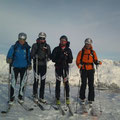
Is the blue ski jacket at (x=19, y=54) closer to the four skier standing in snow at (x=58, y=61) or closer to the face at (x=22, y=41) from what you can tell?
the four skier standing in snow at (x=58, y=61)

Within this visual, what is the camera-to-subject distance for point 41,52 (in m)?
7.18

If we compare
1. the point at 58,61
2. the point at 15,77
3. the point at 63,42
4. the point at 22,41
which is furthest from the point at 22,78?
the point at 63,42

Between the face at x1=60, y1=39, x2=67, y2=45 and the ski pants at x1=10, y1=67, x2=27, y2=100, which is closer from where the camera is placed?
the ski pants at x1=10, y1=67, x2=27, y2=100

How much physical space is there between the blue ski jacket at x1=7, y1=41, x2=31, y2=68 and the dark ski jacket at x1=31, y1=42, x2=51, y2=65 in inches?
13.1

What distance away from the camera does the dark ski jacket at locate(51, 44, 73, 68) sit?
714cm

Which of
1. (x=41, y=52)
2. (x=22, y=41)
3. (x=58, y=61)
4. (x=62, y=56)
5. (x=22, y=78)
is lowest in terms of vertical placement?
(x=22, y=78)

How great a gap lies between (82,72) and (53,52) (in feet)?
5.75

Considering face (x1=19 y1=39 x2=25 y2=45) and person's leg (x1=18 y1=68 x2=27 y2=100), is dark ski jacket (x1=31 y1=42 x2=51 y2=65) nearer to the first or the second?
face (x1=19 y1=39 x2=25 y2=45)

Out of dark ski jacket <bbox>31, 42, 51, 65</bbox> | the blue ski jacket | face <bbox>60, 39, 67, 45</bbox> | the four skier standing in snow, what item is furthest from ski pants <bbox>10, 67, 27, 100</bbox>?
face <bbox>60, 39, 67, 45</bbox>

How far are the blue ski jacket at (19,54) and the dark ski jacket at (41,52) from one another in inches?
13.1

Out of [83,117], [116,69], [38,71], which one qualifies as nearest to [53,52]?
[38,71]

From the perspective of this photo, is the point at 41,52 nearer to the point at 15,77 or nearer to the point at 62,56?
the point at 62,56

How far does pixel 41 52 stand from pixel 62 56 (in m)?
1.06

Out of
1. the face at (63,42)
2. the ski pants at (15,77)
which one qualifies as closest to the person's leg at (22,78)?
the ski pants at (15,77)
